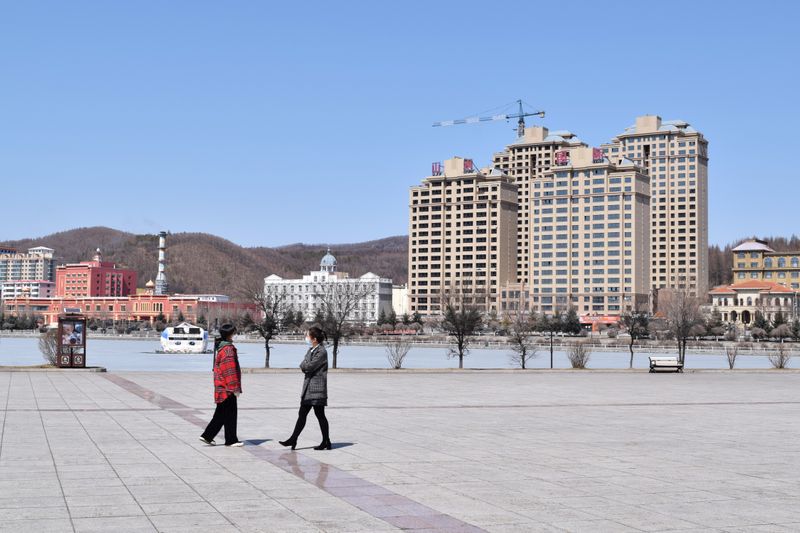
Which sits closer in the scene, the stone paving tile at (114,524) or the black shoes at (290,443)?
the stone paving tile at (114,524)

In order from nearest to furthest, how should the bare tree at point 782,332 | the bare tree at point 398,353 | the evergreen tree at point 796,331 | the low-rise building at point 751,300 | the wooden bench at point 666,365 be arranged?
the wooden bench at point 666,365
the bare tree at point 398,353
the evergreen tree at point 796,331
the bare tree at point 782,332
the low-rise building at point 751,300

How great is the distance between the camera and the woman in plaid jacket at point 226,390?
537 inches

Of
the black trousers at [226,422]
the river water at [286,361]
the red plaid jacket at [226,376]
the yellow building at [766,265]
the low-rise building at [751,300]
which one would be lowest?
the river water at [286,361]

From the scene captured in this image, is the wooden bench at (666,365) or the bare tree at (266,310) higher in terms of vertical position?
the bare tree at (266,310)

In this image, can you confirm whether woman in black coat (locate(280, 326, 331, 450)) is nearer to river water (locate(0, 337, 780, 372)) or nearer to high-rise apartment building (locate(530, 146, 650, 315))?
river water (locate(0, 337, 780, 372))

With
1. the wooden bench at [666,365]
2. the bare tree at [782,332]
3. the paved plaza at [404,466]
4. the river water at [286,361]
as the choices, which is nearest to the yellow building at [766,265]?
the bare tree at [782,332]

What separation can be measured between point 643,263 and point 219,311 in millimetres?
83014

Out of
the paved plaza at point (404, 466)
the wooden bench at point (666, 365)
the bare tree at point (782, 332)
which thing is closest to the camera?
the paved plaza at point (404, 466)

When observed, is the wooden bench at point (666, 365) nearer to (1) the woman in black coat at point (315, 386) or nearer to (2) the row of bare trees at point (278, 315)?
(2) the row of bare trees at point (278, 315)

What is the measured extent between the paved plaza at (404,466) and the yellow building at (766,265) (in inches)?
6627

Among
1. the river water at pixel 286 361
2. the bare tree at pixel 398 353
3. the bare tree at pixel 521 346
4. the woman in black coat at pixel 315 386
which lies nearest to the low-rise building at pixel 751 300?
the river water at pixel 286 361

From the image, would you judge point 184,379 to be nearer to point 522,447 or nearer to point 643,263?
point 522,447

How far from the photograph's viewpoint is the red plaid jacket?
13617 millimetres

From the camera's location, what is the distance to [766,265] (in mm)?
182500
